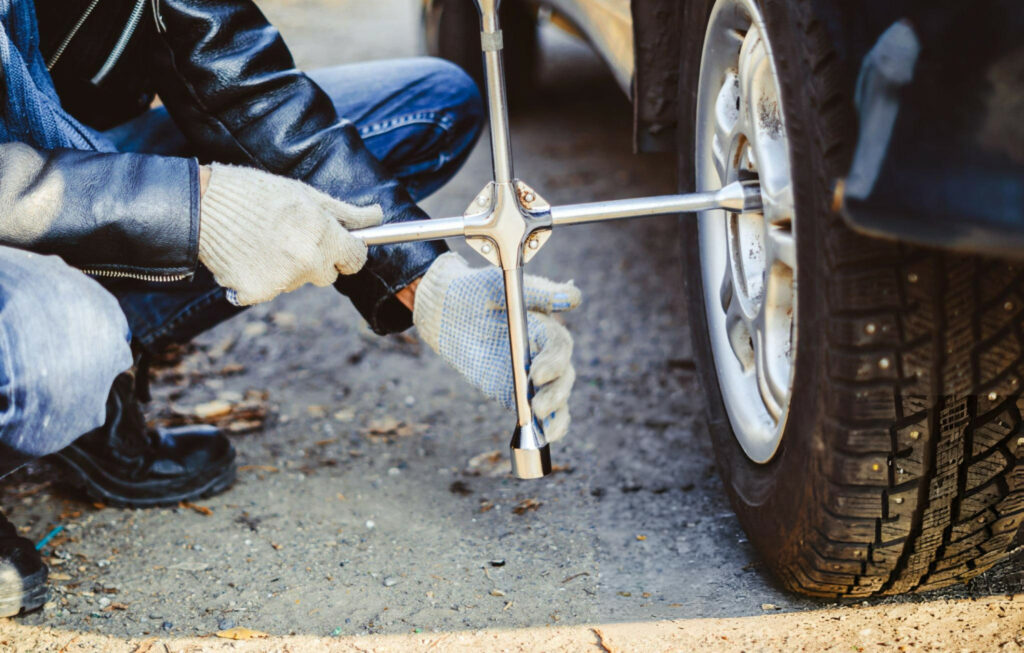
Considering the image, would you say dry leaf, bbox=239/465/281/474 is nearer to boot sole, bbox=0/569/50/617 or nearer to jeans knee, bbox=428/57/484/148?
boot sole, bbox=0/569/50/617

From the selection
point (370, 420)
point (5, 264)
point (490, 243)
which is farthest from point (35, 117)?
point (370, 420)

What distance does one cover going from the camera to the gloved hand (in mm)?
1322

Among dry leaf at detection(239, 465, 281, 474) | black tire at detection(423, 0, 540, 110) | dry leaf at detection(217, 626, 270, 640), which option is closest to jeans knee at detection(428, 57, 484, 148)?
dry leaf at detection(239, 465, 281, 474)

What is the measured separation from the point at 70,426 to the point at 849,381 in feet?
3.50

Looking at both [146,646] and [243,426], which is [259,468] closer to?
[243,426]

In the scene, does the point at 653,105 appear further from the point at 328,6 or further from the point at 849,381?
the point at 328,6

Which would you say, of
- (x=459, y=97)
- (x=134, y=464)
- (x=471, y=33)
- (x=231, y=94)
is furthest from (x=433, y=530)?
(x=471, y=33)

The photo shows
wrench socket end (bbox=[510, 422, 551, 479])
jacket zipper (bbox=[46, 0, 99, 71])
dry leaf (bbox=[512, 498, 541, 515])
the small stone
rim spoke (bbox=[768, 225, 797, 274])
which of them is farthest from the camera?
the small stone

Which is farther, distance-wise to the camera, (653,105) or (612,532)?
(653,105)

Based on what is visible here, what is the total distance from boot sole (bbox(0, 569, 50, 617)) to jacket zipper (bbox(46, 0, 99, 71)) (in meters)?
0.82

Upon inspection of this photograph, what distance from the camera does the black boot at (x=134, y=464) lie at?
173 cm

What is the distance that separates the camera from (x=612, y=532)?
158 cm

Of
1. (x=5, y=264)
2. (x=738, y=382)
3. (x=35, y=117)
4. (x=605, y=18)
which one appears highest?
(x=605, y=18)

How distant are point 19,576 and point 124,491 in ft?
1.21
